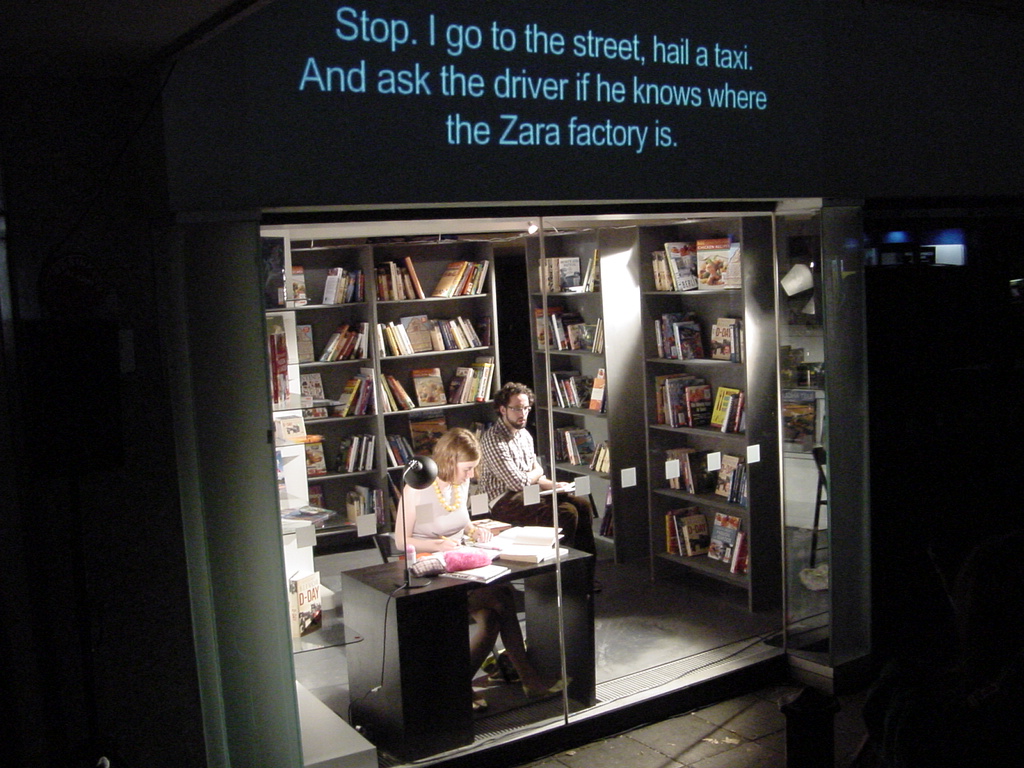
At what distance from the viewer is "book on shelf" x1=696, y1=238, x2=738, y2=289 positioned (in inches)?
217

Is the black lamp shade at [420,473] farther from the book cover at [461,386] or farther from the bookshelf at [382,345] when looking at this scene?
the book cover at [461,386]

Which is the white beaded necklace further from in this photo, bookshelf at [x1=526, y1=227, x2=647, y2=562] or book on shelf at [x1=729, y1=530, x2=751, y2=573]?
book on shelf at [x1=729, y1=530, x2=751, y2=573]

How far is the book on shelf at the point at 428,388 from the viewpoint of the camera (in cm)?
602

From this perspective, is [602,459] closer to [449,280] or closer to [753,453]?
[753,453]

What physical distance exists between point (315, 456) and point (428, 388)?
84cm

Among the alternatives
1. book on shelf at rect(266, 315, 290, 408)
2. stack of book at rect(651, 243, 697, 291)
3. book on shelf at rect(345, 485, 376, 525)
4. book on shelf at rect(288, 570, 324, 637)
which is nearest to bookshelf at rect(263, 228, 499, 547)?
book on shelf at rect(345, 485, 376, 525)

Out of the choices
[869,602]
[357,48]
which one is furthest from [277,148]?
[869,602]

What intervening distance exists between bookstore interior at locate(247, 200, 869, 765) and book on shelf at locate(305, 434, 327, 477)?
0.08 feet

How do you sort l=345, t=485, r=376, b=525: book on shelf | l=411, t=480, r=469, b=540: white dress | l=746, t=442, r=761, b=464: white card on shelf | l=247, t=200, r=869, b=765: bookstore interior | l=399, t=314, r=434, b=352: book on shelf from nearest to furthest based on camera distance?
l=247, t=200, r=869, b=765: bookstore interior, l=345, t=485, r=376, b=525: book on shelf, l=411, t=480, r=469, b=540: white dress, l=746, t=442, r=761, b=464: white card on shelf, l=399, t=314, r=434, b=352: book on shelf

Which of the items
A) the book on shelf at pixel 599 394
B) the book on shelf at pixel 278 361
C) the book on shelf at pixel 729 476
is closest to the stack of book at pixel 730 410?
the book on shelf at pixel 729 476

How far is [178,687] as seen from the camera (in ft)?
11.5

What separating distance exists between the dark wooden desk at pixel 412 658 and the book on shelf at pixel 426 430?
1.36 metres

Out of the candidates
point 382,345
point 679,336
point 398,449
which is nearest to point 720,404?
point 679,336

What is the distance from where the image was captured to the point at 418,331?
613cm
